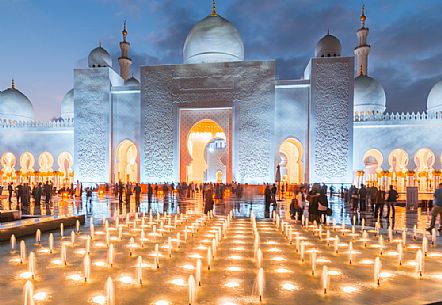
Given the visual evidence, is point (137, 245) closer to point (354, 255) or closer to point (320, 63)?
point (354, 255)

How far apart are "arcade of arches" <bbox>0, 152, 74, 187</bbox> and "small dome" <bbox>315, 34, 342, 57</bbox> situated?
571 inches

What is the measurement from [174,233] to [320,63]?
44.6 feet

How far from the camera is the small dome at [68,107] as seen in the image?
22.3 metres

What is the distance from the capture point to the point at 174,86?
17609 mm

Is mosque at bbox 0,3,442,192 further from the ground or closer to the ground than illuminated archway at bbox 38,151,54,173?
further from the ground

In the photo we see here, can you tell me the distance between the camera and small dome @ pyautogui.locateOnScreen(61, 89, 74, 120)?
22281 mm

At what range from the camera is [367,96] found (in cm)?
1964

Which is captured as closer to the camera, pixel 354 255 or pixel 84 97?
pixel 354 255

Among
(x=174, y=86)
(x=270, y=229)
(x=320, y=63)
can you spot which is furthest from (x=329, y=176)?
(x=270, y=229)

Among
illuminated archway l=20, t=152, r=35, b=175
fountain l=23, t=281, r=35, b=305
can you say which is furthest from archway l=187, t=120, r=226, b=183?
fountain l=23, t=281, r=35, b=305

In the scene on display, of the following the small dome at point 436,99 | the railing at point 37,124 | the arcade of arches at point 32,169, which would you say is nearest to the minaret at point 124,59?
the railing at point 37,124

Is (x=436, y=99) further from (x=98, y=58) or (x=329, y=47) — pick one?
(x=98, y=58)

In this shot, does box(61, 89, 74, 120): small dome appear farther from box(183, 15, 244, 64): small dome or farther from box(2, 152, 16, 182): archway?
box(183, 15, 244, 64): small dome

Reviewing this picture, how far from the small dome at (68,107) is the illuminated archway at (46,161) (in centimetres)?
293
